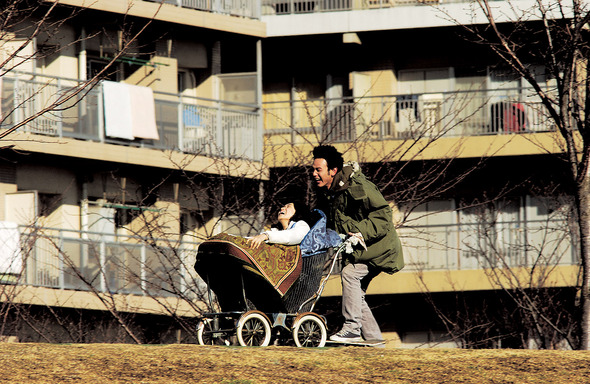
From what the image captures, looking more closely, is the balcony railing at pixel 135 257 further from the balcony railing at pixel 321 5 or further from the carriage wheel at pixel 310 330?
the carriage wheel at pixel 310 330

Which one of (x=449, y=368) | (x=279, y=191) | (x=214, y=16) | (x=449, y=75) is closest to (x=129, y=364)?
(x=449, y=368)

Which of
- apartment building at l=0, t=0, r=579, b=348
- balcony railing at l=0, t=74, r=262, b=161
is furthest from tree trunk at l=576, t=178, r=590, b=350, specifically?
balcony railing at l=0, t=74, r=262, b=161

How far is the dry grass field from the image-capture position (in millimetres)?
12477

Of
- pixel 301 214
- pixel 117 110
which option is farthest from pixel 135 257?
pixel 301 214

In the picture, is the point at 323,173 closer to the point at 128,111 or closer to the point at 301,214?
the point at 301,214

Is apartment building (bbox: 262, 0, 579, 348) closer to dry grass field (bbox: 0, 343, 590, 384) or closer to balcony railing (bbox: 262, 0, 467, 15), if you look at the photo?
balcony railing (bbox: 262, 0, 467, 15)

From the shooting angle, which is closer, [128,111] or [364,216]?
[364,216]

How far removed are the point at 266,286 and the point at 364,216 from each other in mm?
1313

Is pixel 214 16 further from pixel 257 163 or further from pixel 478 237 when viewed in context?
pixel 478 237

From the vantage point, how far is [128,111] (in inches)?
1155

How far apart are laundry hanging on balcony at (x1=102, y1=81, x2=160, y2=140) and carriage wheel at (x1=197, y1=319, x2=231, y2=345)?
14.3m

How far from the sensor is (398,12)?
33281 millimetres

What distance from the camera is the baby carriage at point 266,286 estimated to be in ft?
46.4

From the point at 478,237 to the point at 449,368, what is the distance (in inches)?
649
